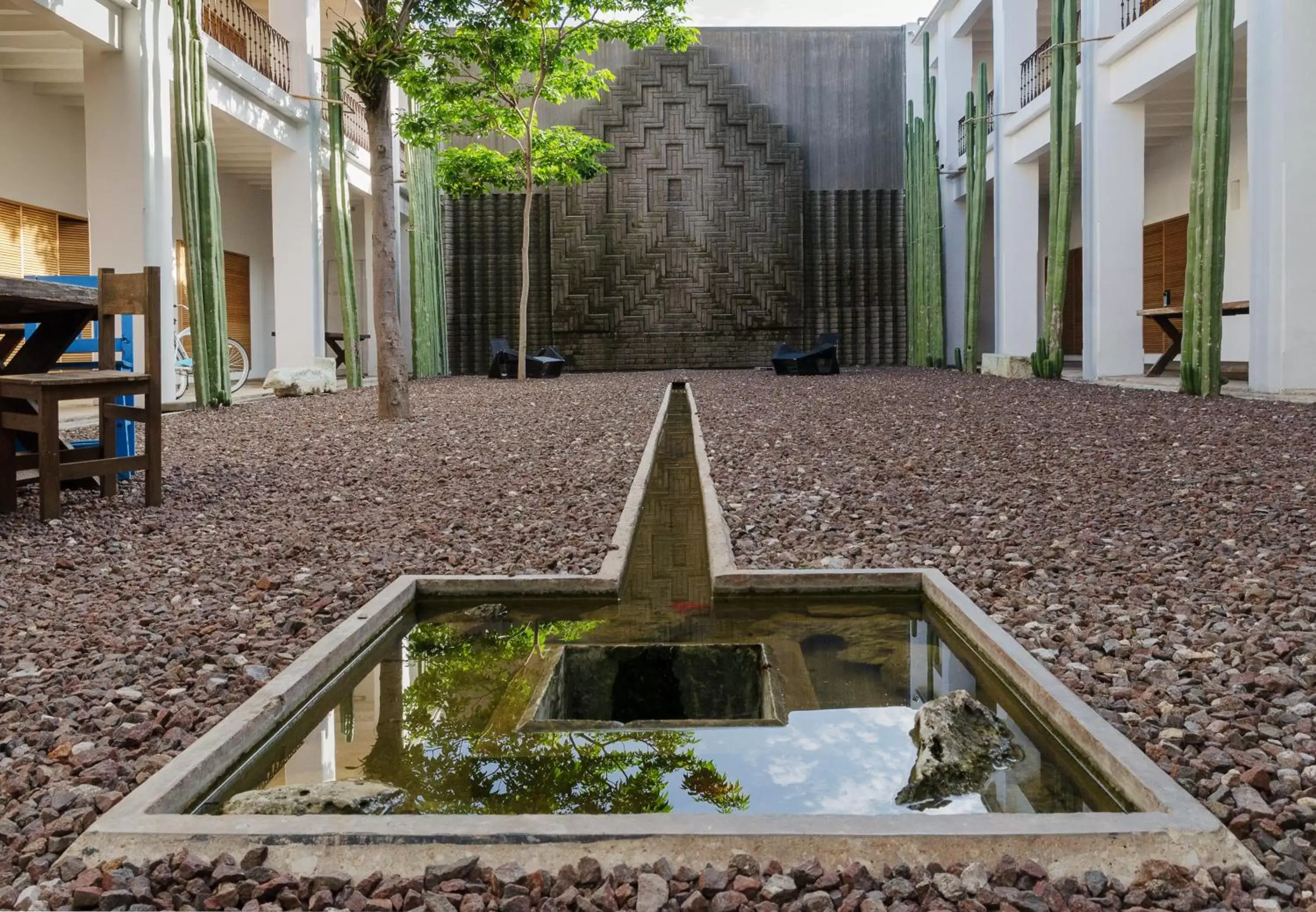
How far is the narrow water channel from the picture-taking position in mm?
1876

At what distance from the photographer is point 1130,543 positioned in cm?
351

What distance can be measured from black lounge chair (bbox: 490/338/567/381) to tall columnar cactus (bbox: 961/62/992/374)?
18.4 ft

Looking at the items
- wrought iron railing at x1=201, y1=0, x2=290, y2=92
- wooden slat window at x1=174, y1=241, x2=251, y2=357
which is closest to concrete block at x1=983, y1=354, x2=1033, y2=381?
wrought iron railing at x1=201, y1=0, x2=290, y2=92

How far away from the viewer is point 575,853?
151 centimetres

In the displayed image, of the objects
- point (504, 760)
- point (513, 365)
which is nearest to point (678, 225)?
point (513, 365)

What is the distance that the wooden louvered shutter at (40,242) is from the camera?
35.6ft

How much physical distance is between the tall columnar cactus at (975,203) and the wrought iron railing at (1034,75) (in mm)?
490

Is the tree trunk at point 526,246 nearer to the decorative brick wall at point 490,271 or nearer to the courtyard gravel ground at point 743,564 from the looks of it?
the decorative brick wall at point 490,271

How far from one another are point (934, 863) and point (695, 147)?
58.7 ft

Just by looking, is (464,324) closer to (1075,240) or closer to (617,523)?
(1075,240)

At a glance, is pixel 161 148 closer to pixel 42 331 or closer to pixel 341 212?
pixel 341 212

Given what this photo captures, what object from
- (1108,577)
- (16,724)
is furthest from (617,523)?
(16,724)

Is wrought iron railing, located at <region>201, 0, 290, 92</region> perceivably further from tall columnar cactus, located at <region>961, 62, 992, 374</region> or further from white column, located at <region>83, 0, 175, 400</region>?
tall columnar cactus, located at <region>961, 62, 992, 374</region>

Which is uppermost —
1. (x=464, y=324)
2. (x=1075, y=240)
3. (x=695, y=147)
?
(x=695, y=147)
